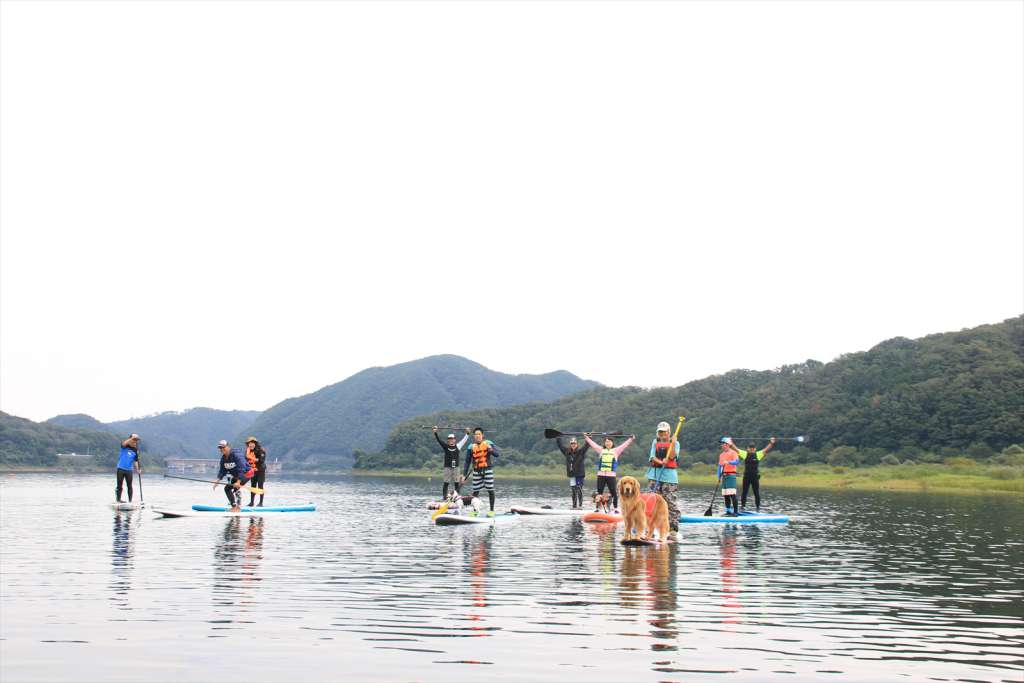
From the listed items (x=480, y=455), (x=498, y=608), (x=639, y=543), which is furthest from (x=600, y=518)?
(x=498, y=608)

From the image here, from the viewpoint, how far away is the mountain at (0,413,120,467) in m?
180

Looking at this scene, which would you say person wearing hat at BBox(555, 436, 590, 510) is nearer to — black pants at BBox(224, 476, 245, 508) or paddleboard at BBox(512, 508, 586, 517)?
paddleboard at BBox(512, 508, 586, 517)

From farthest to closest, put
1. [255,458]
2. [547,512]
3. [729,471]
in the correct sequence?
[255,458], [547,512], [729,471]

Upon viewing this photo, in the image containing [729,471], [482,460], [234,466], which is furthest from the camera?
[234,466]

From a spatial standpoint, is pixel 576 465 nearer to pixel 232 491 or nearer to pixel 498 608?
pixel 232 491

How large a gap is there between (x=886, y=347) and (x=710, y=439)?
35.0 m

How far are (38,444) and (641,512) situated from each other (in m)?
191

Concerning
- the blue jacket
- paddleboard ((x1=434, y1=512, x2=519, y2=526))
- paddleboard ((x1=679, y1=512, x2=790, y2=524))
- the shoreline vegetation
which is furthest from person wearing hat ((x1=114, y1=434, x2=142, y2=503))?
the shoreline vegetation

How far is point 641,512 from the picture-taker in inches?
790

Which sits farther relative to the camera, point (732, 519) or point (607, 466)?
point (607, 466)

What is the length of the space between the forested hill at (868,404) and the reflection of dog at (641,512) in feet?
322

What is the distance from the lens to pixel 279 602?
12883 millimetres

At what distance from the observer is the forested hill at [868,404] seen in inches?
4478

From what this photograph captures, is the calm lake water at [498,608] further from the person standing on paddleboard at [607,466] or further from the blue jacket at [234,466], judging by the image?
the blue jacket at [234,466]
